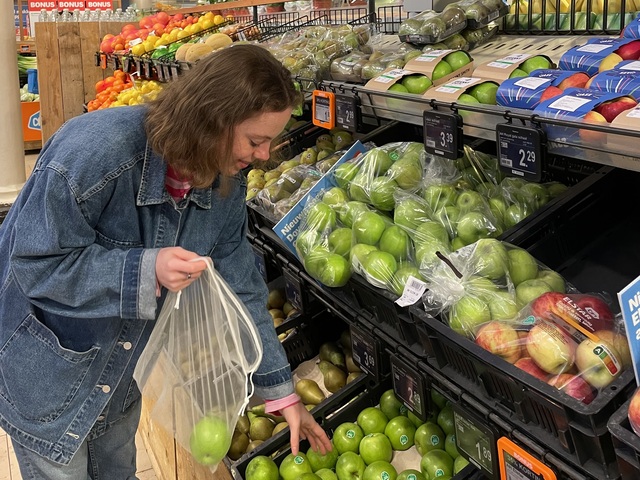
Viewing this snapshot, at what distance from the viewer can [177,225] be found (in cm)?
148

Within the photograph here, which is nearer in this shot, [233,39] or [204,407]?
[204,407]

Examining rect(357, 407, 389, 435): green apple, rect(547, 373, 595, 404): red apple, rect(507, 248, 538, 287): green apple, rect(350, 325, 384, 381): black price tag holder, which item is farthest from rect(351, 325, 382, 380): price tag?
rect(547, 373, 595, 404): red apple

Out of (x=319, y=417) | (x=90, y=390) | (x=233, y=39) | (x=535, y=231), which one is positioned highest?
(x=233, y=39)

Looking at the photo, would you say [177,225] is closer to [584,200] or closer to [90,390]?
[90,390]

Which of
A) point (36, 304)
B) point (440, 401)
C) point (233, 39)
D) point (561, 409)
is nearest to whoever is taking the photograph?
point (561, 409)

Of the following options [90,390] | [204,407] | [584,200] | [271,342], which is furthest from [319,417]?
[584,200]

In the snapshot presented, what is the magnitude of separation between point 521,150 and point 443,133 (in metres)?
0.26

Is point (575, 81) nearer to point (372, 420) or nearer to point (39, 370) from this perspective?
point (372, 420)

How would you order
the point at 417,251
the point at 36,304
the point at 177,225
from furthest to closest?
the point at 417,251, the point at 177,225, the point at 36,304

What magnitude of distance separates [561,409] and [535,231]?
2.07ft

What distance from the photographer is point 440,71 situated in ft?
5.81

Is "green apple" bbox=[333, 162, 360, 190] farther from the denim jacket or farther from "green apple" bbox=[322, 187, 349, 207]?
the denim jacket

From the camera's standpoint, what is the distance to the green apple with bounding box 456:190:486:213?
66.9 inches

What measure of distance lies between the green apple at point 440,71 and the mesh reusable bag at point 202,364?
81 centimetres
